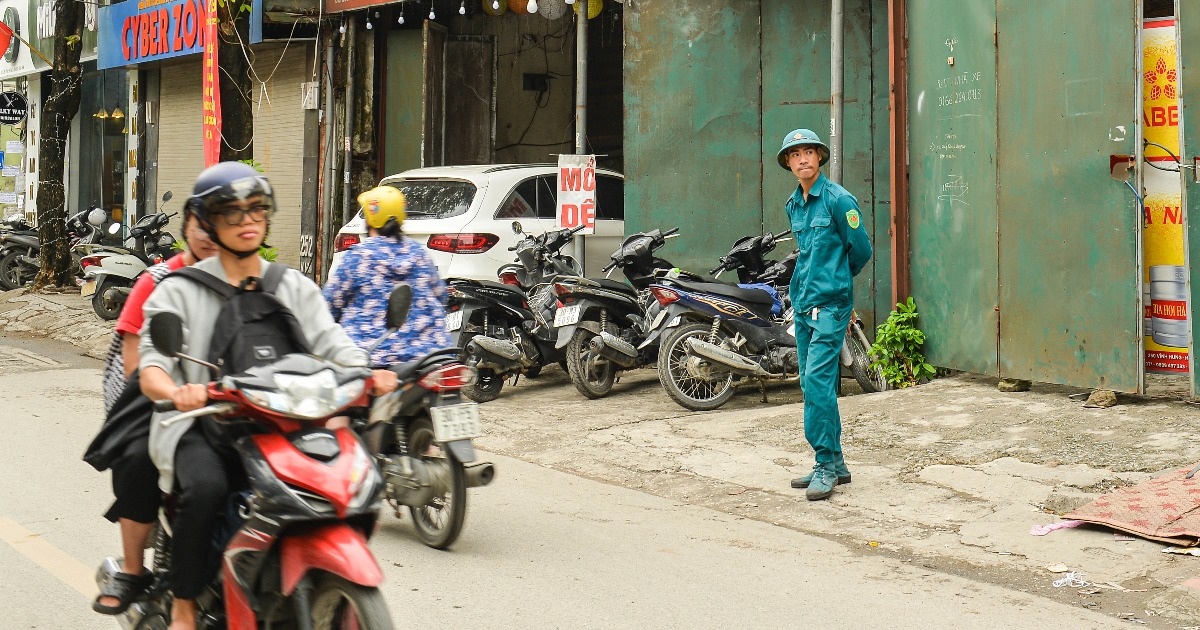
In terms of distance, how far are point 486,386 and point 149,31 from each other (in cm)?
1207

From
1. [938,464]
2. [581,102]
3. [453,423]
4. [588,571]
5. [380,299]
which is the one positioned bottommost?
[588,571]

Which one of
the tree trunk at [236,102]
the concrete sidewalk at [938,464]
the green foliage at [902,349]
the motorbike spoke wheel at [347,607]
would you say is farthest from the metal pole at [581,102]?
the motorbike spoke wheel at [347,607]

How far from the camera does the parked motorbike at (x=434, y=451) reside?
232 inches

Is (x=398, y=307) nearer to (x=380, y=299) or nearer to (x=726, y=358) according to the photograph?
(x=380, y=299)

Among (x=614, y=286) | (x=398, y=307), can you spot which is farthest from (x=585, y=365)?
(x=398, y=307)

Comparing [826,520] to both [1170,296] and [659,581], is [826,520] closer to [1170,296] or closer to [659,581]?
[659,581]

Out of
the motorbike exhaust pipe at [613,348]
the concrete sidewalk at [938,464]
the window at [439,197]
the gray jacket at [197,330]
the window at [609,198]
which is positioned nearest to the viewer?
the gray jacket at [197,330]

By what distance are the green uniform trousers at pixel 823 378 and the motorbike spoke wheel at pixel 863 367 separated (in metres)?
2.84

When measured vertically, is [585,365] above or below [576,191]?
below

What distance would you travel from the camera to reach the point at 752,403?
33.6ft

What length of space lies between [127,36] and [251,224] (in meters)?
18.4

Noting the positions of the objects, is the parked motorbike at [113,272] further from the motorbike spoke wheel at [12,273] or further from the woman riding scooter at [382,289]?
the woman riding scooter at [382,289]

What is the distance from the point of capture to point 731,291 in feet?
32.4

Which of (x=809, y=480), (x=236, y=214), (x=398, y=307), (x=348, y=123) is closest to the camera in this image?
(x=236, y=214)
